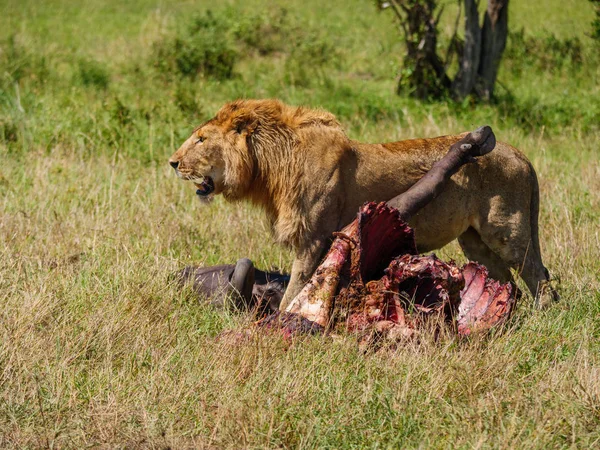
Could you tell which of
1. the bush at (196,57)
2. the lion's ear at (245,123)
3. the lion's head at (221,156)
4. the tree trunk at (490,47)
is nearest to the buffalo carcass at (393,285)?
the lion's head at (221,156)

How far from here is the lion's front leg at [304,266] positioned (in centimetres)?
525

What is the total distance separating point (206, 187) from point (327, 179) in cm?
79

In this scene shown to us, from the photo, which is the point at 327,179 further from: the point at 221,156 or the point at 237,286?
the point at 237,286

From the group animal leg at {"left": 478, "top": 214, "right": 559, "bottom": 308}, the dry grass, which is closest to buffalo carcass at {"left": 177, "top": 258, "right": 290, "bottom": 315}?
the dry grass

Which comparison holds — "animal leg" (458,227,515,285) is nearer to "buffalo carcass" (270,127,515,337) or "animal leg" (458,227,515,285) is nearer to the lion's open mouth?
"buffalo carcass" (270,127,515,337)

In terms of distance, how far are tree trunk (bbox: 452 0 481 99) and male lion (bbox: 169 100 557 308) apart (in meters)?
6.43

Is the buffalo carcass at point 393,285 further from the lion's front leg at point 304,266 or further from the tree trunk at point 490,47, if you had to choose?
the tree trunk at point 490,47

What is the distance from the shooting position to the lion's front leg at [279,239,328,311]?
5.25m

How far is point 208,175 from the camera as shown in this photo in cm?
538

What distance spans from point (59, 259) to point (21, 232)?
0.74 metres

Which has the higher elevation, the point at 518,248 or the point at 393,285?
the point at 393,285

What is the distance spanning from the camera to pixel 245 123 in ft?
17.6

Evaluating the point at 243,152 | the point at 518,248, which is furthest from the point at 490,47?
the point at 243,152

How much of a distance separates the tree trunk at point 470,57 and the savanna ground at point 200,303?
1.75 feet
